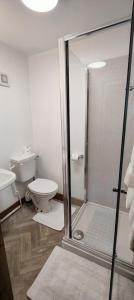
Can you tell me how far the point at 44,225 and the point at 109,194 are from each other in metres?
0.97

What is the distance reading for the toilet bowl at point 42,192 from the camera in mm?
Answer: 1902

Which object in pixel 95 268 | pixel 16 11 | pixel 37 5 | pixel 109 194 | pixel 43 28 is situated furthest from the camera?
pixel 109 194

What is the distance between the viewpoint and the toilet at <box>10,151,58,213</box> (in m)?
1.92

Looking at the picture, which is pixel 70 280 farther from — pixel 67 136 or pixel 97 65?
pixel 97 65

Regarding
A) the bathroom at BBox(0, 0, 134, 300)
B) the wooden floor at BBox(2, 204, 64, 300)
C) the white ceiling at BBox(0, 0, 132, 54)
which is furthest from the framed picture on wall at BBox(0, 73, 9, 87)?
the wooden floor at BBox(2, 204, 64, 300)

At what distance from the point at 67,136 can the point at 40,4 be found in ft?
3.38

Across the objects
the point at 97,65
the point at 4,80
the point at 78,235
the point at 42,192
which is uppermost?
the point at 97,65

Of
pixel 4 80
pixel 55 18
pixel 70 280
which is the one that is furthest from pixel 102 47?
pixel 70 280

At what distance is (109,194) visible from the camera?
81.8 inches

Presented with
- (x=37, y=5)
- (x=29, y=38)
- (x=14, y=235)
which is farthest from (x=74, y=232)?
(x=29, y=38)

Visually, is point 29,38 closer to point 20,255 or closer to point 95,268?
point 20,255

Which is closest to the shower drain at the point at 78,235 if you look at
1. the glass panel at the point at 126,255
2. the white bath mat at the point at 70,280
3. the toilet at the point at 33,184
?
the white bath mat at the point at 70,280

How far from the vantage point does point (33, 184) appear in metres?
2.05

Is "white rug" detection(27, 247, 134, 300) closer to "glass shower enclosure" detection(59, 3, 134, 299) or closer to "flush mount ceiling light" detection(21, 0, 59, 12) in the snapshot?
"glass shower enclosure" detection(59, 3, 134, 299)
